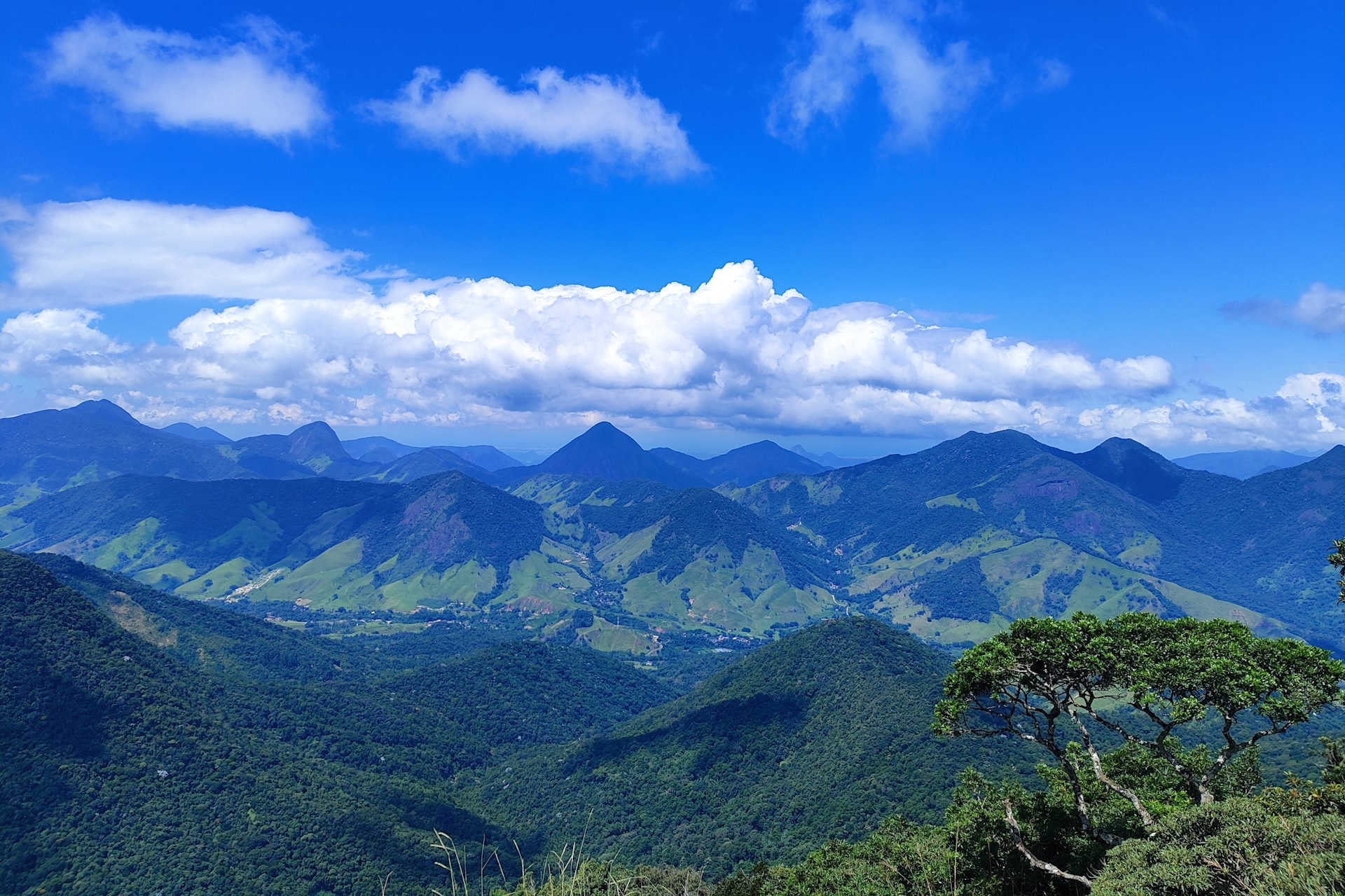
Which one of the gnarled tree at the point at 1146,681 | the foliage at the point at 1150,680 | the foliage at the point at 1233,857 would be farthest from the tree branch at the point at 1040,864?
the foliage at the point at 1233,857

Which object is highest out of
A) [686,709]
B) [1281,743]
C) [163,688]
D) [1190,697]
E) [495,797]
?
[1190,697]

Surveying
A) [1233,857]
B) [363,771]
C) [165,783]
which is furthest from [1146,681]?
[363,771]

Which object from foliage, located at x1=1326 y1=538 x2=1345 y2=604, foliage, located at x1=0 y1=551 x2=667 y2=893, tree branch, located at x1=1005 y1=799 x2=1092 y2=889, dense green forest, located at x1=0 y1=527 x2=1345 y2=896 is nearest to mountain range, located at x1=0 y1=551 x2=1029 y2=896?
foliage, located at x1=0 y1=551 x2=667 y2=893

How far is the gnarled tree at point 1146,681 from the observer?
2305 cm

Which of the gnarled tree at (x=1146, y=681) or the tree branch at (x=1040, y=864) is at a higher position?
the gnarled tree at (x=1146, y=681)

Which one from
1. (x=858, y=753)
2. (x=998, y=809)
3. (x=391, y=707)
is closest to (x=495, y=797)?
(x=391, y=707)

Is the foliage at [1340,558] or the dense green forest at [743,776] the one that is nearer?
the dense green forest at [743,776]

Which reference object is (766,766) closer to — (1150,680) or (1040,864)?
(1040,864)

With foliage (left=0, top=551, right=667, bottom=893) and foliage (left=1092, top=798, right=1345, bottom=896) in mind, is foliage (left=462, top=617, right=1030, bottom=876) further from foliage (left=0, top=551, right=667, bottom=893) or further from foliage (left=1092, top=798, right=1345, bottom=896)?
foliage (left=1092, top=798, right=1345, bottom=896)

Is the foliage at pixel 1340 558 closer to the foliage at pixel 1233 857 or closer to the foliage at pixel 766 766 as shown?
the foliage at pixel 1233 857

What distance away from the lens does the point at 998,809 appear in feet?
107

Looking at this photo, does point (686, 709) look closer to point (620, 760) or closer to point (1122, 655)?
point (620, 760)

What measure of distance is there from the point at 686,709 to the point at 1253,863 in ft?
608

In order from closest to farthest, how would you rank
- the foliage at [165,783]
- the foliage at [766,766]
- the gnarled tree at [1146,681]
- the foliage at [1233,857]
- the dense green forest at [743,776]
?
the foliage at [1233,857]
the gnarled tree at [1146,681]
the dense green forest at [743,776]
the foliage at [165,783]
the foliage at [766,766]
